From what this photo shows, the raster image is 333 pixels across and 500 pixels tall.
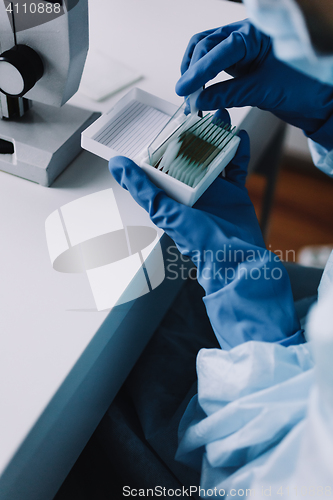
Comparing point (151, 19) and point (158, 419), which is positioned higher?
point (151, 19)

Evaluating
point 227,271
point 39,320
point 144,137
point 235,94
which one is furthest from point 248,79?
point 39,320

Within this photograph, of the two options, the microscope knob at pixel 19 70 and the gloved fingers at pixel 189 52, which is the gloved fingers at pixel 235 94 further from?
the microscope knob at pixel 19 70

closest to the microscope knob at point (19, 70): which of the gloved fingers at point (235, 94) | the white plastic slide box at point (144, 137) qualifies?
the white plastic slide box at point (144, 137)

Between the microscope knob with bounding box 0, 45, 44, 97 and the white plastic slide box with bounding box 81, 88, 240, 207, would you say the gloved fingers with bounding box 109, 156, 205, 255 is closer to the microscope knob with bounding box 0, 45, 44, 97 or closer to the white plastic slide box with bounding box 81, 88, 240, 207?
the white plastic slide box with bounding box 81, 88, 240, 207

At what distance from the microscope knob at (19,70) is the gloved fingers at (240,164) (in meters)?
0.30

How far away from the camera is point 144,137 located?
0.56m

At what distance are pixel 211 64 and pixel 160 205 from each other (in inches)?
7.5

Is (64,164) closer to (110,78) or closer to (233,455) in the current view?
(110,78)

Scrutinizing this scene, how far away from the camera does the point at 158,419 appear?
0.56 m

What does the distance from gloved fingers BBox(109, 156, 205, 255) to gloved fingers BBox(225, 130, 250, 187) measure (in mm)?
131

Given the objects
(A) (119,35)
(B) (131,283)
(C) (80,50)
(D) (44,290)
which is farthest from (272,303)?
(A) (119,35)

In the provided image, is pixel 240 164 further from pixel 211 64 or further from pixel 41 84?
pixel 41 84

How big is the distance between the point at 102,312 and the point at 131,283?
5 cm

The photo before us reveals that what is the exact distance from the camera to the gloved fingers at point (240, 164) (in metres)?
0.62
